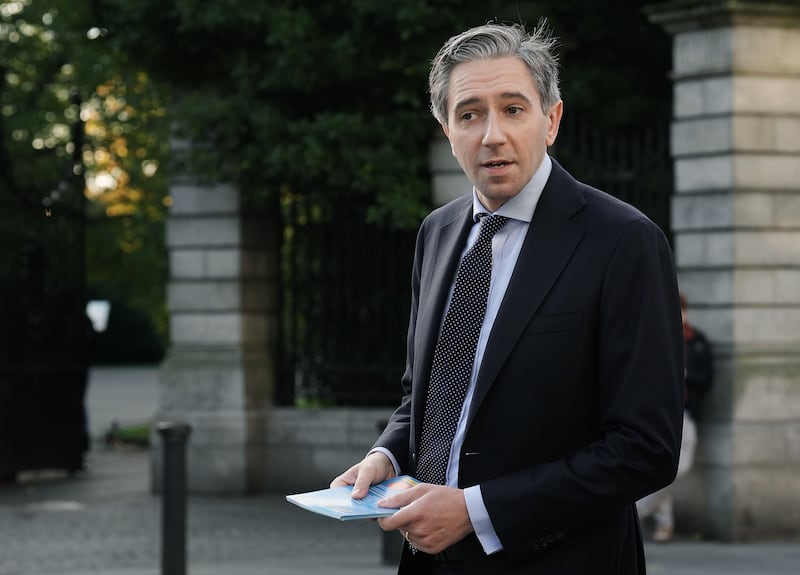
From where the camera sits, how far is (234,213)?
1358cm

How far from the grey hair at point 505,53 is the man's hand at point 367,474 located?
0.72 meters

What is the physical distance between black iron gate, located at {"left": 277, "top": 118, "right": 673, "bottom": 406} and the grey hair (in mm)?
10086

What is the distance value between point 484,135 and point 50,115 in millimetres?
20100

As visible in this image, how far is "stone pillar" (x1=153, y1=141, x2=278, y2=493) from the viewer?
13.5 meters

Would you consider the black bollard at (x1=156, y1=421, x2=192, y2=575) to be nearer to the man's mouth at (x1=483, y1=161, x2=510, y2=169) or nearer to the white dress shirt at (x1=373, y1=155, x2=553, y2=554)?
the white dress shirt at (x1=373, y1=155, x2=553, y2=554)

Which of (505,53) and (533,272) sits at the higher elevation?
(505,53)

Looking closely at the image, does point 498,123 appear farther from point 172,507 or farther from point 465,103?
point 172,507

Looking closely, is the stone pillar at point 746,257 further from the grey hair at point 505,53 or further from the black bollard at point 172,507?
the grey hair at point 505,53

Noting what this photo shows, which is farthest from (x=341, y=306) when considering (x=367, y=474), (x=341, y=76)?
(x=367, y=474)

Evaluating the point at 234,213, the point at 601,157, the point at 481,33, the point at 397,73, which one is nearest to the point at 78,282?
the point at 234,213

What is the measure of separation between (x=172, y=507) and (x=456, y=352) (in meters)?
5.54

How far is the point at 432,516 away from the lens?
2.73 metres

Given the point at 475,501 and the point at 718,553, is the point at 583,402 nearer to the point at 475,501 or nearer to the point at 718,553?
the point at 475,501

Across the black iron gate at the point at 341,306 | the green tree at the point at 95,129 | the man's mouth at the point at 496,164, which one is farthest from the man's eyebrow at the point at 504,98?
the green tree at the point at 95,129
